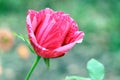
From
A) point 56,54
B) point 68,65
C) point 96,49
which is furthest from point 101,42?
point 56,54

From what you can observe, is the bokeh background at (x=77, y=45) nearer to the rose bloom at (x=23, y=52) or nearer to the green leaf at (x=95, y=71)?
the rose bloom at (x=23, y=52)

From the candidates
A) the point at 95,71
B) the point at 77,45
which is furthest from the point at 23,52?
the point at 95,71

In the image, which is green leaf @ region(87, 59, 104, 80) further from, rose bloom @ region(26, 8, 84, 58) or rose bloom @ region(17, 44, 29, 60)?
rose bloom @ region(17, 44, 29, 60)

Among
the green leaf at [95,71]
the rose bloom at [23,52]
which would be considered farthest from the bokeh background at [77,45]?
the green leaf at [95,71]

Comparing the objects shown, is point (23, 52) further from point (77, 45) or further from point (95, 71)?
point (95, 71)

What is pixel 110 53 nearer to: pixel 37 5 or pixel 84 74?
pixel 84 74
